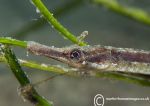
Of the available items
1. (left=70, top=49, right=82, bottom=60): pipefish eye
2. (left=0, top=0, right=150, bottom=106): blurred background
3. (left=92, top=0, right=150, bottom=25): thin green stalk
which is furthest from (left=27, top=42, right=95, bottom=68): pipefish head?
(left=0, top=0, right=150, bottom=106): blurred background

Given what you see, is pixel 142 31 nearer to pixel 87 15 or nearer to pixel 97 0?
pixel 87 15

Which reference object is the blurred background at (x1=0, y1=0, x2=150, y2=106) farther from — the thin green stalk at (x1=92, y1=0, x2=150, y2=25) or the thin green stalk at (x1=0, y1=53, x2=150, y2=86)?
the thin green stalk at (x1=0, y1=53, x2=150, y2=86)

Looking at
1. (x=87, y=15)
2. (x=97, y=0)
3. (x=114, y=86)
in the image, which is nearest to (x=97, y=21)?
(x=87, y=15)

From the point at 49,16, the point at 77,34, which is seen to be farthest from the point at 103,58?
the point at 77,34

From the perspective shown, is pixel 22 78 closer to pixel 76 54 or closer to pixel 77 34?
pixel 76 54

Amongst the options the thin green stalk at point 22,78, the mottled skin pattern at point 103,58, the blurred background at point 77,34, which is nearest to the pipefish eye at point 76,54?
the mottled skin pattern at point 103,58

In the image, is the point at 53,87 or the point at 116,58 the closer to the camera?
the point at 116,58
